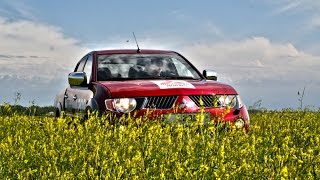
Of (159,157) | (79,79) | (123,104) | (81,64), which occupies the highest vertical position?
(81,64)

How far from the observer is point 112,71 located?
9.69m

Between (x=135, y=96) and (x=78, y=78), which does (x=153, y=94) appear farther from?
(x=78, y=78)

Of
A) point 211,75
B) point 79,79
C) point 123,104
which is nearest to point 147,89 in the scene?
point 123,104

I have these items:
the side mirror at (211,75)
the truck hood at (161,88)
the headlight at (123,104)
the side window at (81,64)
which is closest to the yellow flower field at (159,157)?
the headlight at (123,104)

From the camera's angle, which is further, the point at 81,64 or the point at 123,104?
the point at 81,64

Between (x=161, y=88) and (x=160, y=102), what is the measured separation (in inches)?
8.1

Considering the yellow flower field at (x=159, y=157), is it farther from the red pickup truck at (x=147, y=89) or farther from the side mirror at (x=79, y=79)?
the side mirror at (x=79, y=79)

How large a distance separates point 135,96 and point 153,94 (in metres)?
0.25

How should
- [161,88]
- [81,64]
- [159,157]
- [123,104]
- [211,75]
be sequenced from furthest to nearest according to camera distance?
[81,64], [211,75], [161,88], [123,104], [159,157]

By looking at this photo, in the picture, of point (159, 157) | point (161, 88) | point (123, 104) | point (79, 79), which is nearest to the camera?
point (159, 157)

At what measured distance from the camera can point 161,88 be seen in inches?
331

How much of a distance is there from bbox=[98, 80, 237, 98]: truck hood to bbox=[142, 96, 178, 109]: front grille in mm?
56

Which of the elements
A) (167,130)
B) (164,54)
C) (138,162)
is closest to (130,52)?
(164,54)

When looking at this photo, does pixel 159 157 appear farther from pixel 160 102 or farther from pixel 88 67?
pixel 88 67
